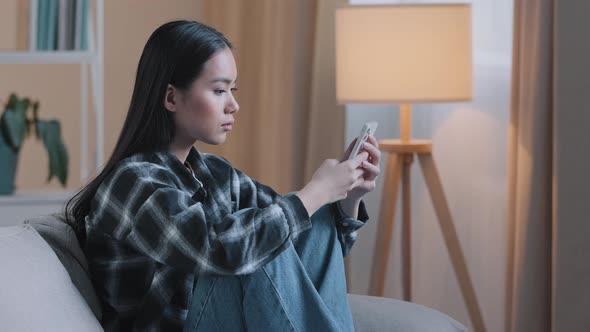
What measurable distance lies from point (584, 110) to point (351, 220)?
1005 millimetres

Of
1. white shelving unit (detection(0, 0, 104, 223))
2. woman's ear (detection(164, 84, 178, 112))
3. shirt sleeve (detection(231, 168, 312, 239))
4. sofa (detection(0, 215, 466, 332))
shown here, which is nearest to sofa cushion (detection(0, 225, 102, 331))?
sofa (detection(0, 215, 466, 332))

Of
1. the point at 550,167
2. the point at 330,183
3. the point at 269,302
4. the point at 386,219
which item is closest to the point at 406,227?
the point at 386,219

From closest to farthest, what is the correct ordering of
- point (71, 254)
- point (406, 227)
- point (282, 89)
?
point (71, 254), point (406, 227), point (282, 89)

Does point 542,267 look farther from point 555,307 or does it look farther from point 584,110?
point 584,110

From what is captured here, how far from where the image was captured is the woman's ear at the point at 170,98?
1846mm

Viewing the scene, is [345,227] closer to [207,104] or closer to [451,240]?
[207,104]

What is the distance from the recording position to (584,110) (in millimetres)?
2658

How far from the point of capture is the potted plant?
343 centimetres

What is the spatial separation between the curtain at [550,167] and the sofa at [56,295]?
82cm

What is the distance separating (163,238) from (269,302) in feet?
0.69

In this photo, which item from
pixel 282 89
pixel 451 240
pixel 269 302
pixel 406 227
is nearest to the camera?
pixel 269 302

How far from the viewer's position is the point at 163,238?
1.65 m

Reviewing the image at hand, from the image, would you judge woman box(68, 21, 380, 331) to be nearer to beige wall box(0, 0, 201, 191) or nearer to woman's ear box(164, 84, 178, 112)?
woman's ear box(164, 84, 178, 112)

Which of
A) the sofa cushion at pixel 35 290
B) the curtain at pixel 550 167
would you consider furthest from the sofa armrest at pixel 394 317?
the curtain at pixel 550 167
